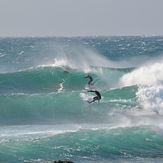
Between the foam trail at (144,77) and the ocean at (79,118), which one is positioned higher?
the foam trail at (144,77)

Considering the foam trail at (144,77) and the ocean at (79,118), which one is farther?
the foam trail at (144,77)

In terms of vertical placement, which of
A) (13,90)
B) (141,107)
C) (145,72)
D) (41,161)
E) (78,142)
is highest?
(145,72)

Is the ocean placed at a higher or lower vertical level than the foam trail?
lower

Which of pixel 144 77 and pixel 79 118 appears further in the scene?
pixel 144 77

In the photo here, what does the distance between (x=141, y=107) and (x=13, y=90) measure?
999 centimetres

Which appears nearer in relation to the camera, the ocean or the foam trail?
the ocean

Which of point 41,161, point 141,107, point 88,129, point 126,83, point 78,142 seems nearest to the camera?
point 41,161

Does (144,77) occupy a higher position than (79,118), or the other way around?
(144,77)

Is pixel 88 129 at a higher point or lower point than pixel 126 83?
lower

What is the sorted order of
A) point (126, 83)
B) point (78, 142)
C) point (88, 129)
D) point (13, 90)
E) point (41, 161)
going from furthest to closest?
point (126, 83)
point (13, 90)
point (88, 129)
point (78, 142)
point (41, 161)

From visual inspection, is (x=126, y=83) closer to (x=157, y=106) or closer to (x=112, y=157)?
(x=157, y=106)

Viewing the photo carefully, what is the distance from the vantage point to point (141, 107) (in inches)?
1298

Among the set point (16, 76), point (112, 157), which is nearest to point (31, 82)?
point (16, 76)

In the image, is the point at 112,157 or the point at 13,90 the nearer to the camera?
the point at 112,157
